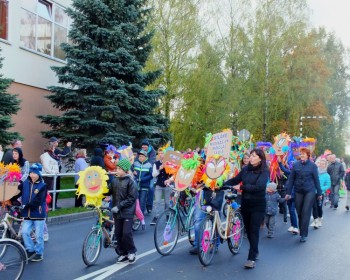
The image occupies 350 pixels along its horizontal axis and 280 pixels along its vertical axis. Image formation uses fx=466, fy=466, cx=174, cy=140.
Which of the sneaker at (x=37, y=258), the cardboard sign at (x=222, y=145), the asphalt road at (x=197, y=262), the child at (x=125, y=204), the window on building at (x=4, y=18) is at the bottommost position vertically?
the asphalt road at (x=197, y=262)

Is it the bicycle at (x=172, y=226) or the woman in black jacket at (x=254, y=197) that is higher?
the woman in black jacket at (x=254, y=197)

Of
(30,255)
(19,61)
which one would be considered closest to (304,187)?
(30,255)

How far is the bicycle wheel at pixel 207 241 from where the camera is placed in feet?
23.9

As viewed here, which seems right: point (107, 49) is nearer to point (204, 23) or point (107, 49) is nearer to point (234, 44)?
point (204, 23)

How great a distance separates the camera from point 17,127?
19.4 m

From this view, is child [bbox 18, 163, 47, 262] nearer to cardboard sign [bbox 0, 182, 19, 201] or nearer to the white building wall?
cardboard sign [bbox 0, 182, 19, 201]

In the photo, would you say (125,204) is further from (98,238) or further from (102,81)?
(102,81)

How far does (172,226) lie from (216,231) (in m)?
0.88

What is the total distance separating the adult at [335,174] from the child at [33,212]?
37.3ft

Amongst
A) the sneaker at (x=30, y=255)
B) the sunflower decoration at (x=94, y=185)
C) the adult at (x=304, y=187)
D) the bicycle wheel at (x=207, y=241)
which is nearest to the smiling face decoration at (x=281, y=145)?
the adult at (x=304, y=187)

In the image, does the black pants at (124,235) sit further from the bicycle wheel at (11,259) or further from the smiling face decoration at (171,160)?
the smiling face decoration at (171,160)

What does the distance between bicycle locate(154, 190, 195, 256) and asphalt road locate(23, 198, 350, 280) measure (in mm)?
186

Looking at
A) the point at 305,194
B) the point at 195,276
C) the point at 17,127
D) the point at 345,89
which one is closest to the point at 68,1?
the point at 17,127

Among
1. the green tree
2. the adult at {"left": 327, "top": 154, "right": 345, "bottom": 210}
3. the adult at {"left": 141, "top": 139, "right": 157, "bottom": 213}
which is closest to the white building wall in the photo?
the green tree
